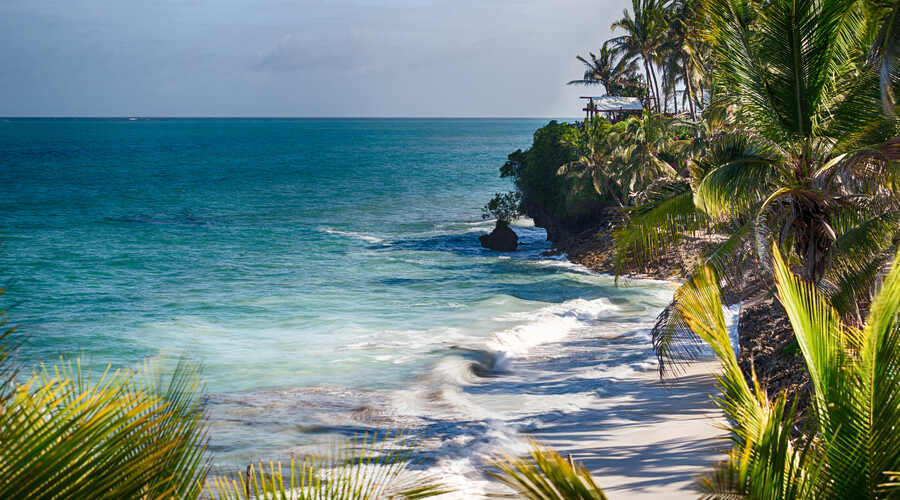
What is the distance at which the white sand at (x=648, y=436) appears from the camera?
11314mm

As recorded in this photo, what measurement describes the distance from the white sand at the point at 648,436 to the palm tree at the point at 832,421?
5928mm

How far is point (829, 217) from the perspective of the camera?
9.93 meters

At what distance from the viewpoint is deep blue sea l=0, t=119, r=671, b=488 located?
16.8 meters

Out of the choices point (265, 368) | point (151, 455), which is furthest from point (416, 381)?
point (151, 455)

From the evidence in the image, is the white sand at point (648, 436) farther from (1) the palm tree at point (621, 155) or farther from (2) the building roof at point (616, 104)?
(2) the building roof at point (616, 104)

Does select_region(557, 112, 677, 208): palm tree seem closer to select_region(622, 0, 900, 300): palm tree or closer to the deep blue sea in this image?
the deep blue sea

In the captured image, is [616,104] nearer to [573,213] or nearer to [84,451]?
[573,213]

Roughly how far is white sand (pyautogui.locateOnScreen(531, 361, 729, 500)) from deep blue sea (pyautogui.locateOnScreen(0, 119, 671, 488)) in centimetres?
113

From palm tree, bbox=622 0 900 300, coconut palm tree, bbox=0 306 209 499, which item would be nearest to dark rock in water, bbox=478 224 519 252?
palm tree, bbox=622 0 900 300

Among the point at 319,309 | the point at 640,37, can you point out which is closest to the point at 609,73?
the point at 640,37

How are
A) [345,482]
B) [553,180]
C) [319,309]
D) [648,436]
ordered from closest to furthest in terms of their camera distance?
[345,482] → [648,436] → [319,309] → [553,180]

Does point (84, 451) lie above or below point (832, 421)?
above

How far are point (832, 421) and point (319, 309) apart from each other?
82.1 feet

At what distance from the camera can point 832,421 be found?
14.8ft
